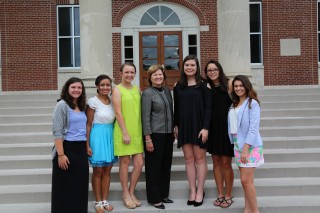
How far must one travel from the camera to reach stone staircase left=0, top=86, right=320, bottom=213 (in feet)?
18.1

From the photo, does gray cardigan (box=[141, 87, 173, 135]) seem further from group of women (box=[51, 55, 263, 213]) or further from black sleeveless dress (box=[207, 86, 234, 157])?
black sleeveless dress (box=[207, 86, 234, 157])

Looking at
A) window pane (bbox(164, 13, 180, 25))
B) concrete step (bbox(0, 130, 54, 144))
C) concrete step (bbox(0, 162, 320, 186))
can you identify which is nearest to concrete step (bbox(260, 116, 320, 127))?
concrete step (bbox(0, 162, 320, 186))

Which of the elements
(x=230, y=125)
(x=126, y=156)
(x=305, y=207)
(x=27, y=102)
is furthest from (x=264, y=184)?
(x=27, y=102)

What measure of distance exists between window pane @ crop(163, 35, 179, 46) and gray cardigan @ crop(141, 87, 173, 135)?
10.1 m

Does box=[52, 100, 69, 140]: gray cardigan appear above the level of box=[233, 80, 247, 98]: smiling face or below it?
below

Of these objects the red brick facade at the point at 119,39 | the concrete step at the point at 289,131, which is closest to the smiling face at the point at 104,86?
the concrete step at the point at 289,131

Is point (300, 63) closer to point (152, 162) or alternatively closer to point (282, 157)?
point (282, 157)

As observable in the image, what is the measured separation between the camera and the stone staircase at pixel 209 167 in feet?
18.1

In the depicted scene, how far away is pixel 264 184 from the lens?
19.3ft

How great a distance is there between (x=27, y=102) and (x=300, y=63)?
1011 cm

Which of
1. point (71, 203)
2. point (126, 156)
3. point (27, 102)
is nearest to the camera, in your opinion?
point (71, 203)

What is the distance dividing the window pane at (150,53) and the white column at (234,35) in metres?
6.03

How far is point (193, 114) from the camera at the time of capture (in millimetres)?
5156

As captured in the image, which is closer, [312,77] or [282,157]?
[282,157]
